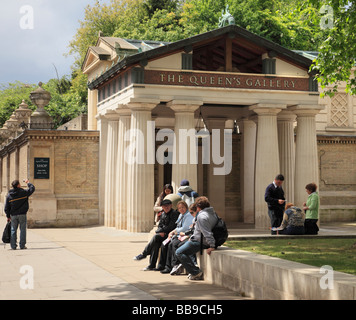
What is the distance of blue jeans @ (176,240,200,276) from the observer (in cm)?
1151

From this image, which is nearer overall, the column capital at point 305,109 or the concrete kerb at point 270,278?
the concrete kerb at point 270,278

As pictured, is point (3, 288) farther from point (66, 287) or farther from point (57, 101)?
point (57, 101)

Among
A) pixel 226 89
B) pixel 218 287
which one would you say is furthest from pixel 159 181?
pixel 218 287

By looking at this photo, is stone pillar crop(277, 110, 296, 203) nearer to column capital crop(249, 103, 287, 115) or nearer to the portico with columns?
the portico with columns

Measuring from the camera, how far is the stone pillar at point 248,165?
1025 inches

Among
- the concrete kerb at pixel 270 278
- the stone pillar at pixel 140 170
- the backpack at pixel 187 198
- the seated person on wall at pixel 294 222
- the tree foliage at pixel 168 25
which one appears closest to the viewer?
the concrete kerb at pixel 270 278

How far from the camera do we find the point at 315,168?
2306 cm

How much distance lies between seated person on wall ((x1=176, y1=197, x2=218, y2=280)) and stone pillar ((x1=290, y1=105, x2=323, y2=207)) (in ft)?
39.7

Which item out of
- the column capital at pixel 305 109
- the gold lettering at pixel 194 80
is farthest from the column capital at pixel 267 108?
A: the gold lettering at pixel 194 80

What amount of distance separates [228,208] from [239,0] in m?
22.4

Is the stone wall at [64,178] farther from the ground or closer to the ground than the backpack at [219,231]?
farther from the ground

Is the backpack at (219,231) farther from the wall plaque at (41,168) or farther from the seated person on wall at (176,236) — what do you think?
the wall plaque at (41,168)

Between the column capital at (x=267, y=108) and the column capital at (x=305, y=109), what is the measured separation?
685mm

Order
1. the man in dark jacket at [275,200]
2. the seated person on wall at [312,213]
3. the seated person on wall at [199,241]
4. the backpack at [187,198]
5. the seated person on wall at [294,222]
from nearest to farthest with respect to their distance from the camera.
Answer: the seated person on wall at [199,241] < the seated person on wall at [294,222] < the seated person on wall at [312,213] < the backpack at [187,198] < the man in dark jacket at [275,200]
